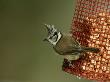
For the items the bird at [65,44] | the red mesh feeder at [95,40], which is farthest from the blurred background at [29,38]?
the bird at [65,44]

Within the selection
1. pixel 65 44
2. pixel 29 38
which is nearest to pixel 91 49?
pixel 65 44

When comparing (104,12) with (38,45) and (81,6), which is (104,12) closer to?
(81,6)

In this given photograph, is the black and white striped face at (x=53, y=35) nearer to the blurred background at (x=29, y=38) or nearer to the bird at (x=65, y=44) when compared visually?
the bird at (x=65, y=44)

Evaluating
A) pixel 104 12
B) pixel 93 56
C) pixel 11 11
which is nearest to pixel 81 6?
pixel 104 12

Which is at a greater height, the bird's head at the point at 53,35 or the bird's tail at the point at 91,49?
the bird's head at the point at 53,35

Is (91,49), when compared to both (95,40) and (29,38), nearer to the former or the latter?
(95,40)

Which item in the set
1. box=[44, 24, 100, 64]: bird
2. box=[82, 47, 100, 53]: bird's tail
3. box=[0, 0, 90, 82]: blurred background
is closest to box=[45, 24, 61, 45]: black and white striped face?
box=[44, 24, 100, 64]: bird
